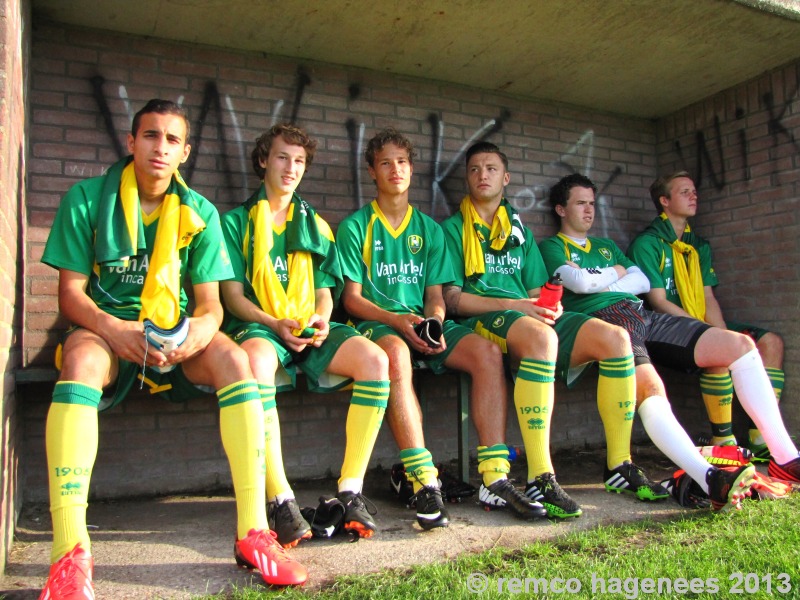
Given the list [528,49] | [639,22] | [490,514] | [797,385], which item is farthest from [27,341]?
[797,385]

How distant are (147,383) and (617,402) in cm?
→ 233

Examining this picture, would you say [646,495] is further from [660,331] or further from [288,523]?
[288,523]

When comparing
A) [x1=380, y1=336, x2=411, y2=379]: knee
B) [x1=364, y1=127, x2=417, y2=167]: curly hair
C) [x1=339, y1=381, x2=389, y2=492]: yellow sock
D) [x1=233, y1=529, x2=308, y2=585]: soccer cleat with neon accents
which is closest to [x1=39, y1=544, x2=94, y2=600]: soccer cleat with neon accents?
[x1=233, y1=529, x2=308, y2=585]: soccer cleat with neon accents

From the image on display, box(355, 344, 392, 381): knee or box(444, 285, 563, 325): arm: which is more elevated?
box(444, 285, 563, 325): arm

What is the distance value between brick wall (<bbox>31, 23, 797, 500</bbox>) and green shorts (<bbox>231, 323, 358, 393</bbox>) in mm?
779

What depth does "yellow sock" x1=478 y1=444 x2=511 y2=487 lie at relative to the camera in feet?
10.5

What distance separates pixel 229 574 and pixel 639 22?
3647 mm

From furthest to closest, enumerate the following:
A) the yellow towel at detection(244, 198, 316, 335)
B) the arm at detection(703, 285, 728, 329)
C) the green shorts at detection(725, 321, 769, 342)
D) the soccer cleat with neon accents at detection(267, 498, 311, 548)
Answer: the arm at detection(703, 285, 728, 329) → the green shorts at detection(725, 321, 769, 342) → the yellow towel at detection(244, 198, 316, 335) → the soccer cleat with neon accents at detection(267, 498, 311, 548)

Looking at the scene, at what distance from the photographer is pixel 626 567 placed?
234cm

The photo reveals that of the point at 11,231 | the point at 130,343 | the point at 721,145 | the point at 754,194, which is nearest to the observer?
the point at 130,343

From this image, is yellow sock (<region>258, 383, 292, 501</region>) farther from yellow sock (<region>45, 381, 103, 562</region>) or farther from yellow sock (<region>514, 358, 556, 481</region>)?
yellow sock (<region>514, 358, 556, 481</region>)

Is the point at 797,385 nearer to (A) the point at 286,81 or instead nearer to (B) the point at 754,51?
(B) the point at 754,51

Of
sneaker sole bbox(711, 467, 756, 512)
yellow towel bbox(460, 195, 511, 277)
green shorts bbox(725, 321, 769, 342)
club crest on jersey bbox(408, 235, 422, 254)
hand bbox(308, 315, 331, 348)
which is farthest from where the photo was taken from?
green shorts bbox(725, 321, 769, 342)

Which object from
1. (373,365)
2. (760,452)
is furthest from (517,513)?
(760,452)
